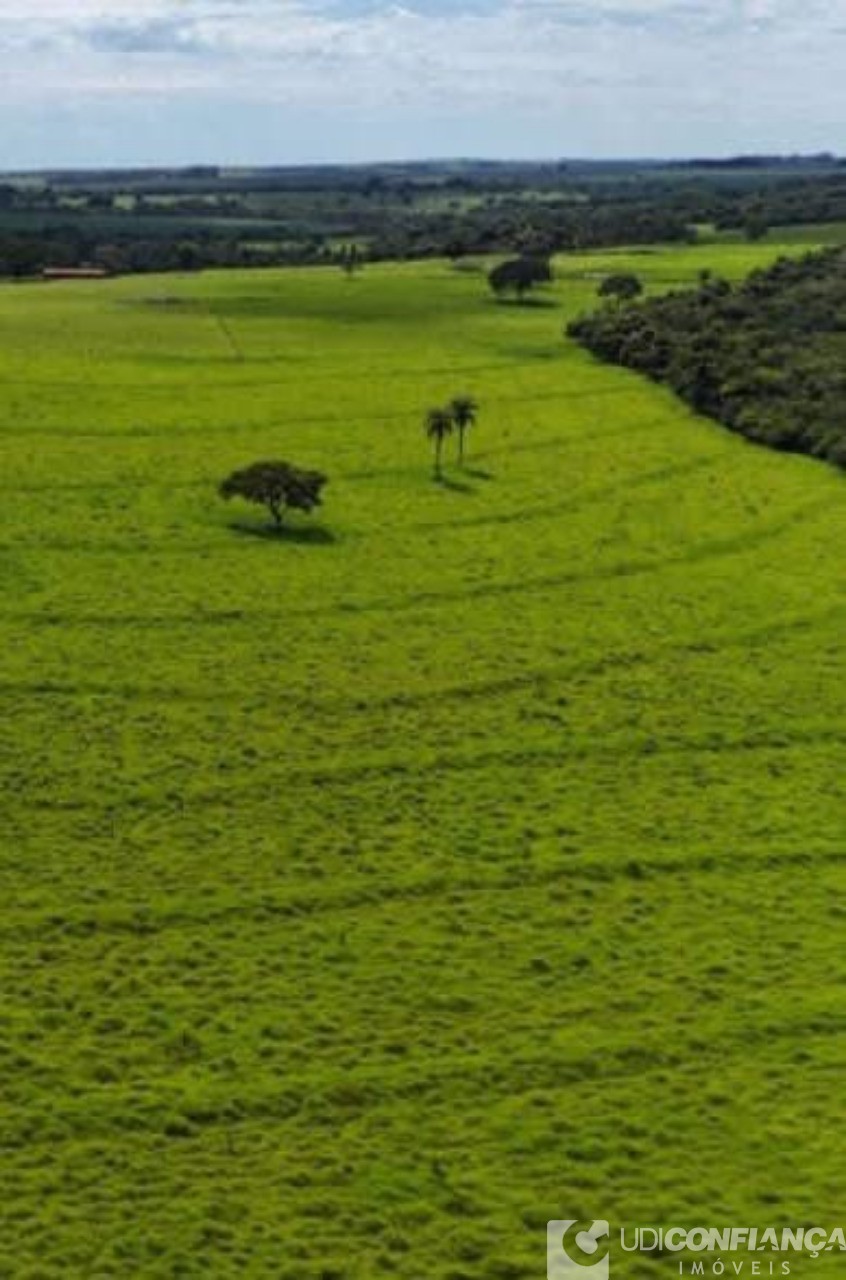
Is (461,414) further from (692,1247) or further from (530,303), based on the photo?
(530,303)

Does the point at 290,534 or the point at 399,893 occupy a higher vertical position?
the point at 290,534

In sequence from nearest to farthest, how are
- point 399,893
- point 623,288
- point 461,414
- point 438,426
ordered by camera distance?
1. point 399,893
2. point 438,426
3. point 461,414
4. point 623,288

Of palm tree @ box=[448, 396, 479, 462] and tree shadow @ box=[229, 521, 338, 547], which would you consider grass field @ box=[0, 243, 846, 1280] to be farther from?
palm tree @ box=[448, 396, 479, 462]

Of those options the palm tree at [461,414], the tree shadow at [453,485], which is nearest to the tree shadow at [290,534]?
the tree shadow at [453,485]

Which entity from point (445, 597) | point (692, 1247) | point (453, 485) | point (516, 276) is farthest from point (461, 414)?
point (516, 276)

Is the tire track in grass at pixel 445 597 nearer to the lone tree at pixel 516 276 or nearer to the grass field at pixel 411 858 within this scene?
the grass field at pixel 411 858

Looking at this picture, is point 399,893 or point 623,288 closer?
point 399,893

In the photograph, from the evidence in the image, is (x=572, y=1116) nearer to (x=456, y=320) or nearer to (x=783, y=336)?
(x=783, y=336)
